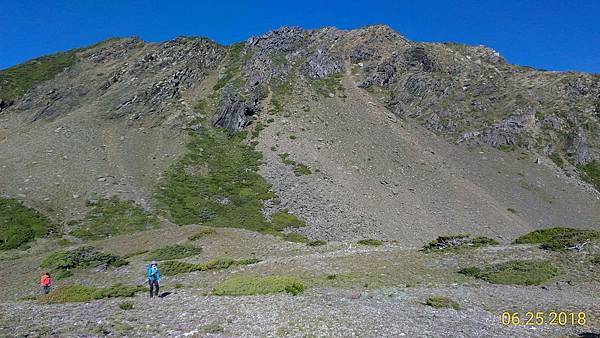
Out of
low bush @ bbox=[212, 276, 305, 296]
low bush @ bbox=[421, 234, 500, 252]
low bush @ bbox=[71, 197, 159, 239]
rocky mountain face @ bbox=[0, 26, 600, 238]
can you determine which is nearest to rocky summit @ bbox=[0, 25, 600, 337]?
low bush @ bbox=[212, 276, 305, 296]

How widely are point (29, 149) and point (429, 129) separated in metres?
73.0

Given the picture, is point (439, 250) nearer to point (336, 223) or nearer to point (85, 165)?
point (336, 223)

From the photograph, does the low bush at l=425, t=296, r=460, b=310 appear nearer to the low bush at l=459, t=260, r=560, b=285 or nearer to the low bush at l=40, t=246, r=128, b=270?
the low bush at l=459, t=260, r=560, b=285

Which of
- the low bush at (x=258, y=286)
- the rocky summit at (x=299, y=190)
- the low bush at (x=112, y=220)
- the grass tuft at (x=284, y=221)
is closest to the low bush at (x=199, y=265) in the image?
the rocky summit at (x=299, y=190)

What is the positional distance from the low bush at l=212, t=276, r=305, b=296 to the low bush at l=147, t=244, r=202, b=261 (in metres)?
11.5

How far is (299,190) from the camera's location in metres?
68.4

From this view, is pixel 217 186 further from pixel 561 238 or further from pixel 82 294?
pixel 561 238

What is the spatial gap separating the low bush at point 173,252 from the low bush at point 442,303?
2130 centimetres

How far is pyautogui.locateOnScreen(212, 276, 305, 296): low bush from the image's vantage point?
83.5 ft

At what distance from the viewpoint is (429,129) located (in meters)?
94.8
